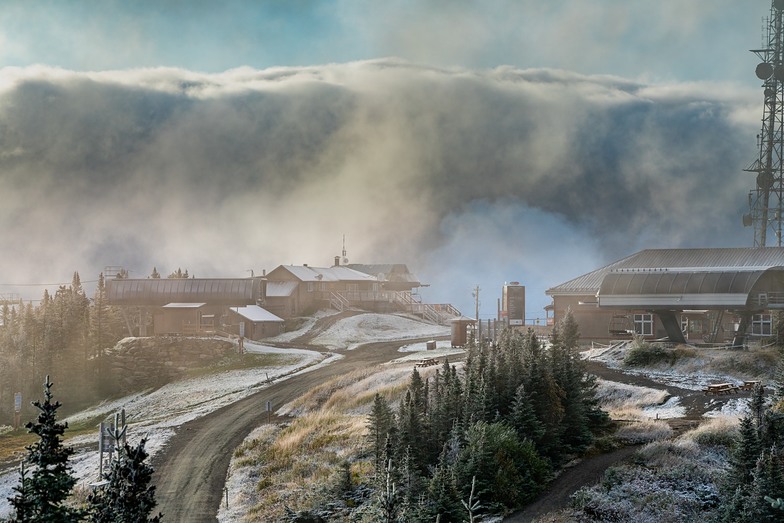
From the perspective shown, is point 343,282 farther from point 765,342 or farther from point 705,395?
point 705,395

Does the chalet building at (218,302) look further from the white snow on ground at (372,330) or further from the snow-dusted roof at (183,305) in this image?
the white snow on ground at (372,330)

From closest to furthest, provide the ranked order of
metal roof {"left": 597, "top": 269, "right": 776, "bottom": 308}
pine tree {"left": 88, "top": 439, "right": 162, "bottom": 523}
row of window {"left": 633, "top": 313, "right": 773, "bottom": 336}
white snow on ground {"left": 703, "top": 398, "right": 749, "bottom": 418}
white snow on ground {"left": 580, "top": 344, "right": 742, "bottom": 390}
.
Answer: pine tree {"left": 88, "top": 439, "right": 162, "bottom": 523} → white snow on ground {"left": 703, "top": 398, "right": 749, "bottom": 418} → white snow on ground {"left": 580, "top": 344, "right": 742, "bottom": 390} → metal roof {"left": 597, "top": 269, "right": 776, "bottom": 308} → row of window {"left": 633, "top": 313, "right": 773, "bottom": 336}

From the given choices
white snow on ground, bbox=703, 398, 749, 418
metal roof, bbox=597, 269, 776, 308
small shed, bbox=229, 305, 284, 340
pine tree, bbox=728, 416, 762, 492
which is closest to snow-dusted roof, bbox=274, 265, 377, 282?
small shed, bbox=229, 305, 284, 340

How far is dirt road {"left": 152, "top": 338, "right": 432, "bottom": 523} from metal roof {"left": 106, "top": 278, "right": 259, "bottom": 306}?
2365 centimetres

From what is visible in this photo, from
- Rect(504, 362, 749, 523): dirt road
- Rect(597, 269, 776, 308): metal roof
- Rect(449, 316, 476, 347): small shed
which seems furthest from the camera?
Rect(449, 316, 476, 347): small shed

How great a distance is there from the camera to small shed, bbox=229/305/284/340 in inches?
3403

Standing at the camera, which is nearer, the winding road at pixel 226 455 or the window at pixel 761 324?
the winding road at pixel 226 455

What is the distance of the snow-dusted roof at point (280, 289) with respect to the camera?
99.6m

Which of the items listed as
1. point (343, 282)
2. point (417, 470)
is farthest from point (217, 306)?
point (417, 470)

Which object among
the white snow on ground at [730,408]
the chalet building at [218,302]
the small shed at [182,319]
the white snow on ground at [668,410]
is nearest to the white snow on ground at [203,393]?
the chalet building at [218,302]

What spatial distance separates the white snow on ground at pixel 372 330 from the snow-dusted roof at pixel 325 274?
475 inches

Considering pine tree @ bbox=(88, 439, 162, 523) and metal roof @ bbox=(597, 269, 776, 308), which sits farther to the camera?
metal roof @ bbox=(597, 269, 776, 308)

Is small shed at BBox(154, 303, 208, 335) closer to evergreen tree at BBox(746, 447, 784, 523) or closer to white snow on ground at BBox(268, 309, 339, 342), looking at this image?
white snow on ground at BBox(268, 309, 339, 342)

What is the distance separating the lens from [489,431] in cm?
3011
